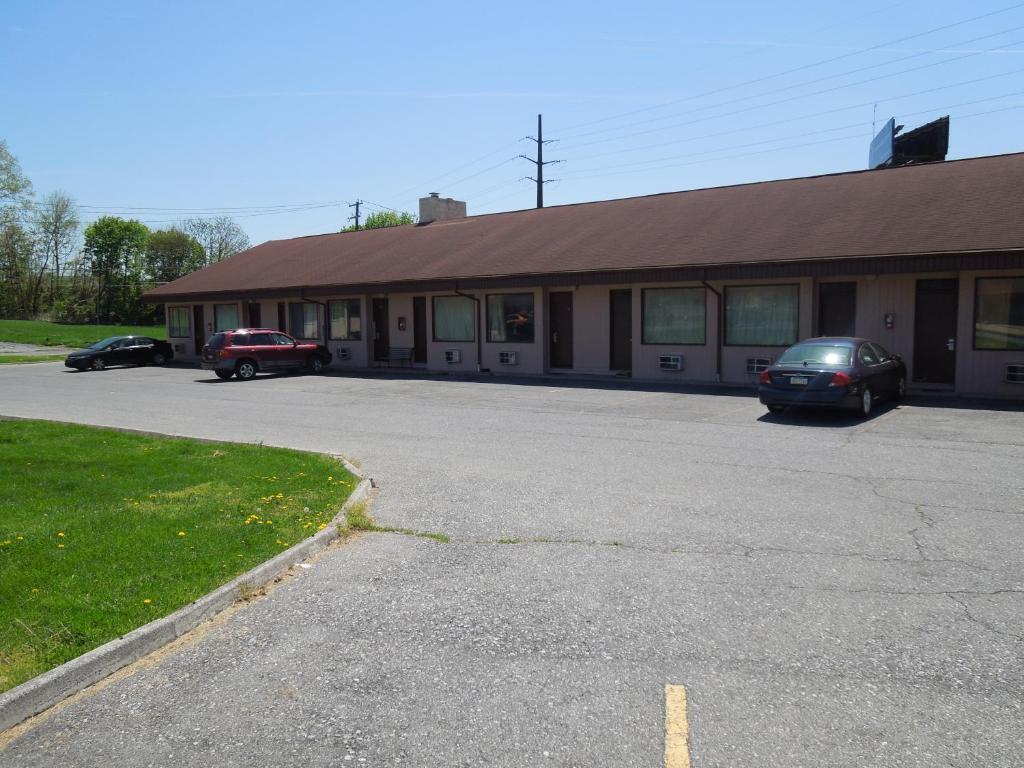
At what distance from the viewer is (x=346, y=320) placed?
99.2ft

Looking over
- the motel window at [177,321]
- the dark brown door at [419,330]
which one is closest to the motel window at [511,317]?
the dark brown door at [419,330]

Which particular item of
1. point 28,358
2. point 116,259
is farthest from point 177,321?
point 116,259

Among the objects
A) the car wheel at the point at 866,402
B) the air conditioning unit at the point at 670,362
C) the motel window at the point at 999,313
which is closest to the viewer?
Result: the car wheel at the point at 866,402

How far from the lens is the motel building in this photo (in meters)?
17.6

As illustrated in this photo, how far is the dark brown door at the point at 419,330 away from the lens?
28266 millimetres

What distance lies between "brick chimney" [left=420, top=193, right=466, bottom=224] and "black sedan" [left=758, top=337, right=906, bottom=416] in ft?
78.3

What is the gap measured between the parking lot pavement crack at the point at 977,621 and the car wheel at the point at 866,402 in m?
9.47

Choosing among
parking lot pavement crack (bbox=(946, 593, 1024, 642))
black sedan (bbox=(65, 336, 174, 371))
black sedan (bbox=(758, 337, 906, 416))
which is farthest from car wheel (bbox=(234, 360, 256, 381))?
parking lot pavement crack (bbox=(946, 593, 1024, 642))

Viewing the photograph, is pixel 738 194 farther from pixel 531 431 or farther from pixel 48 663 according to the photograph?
pixel 48 663

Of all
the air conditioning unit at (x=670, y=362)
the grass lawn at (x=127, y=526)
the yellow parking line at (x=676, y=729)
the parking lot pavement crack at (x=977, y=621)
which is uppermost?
the air conditioning unit at (x=670, y=362)

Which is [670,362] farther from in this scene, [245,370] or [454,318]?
[245,370]

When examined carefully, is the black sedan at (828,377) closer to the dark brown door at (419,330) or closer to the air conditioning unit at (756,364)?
the air conditioning unit at (756,364)

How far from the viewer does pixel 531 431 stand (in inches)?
529

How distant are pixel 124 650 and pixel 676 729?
10.2 ft
